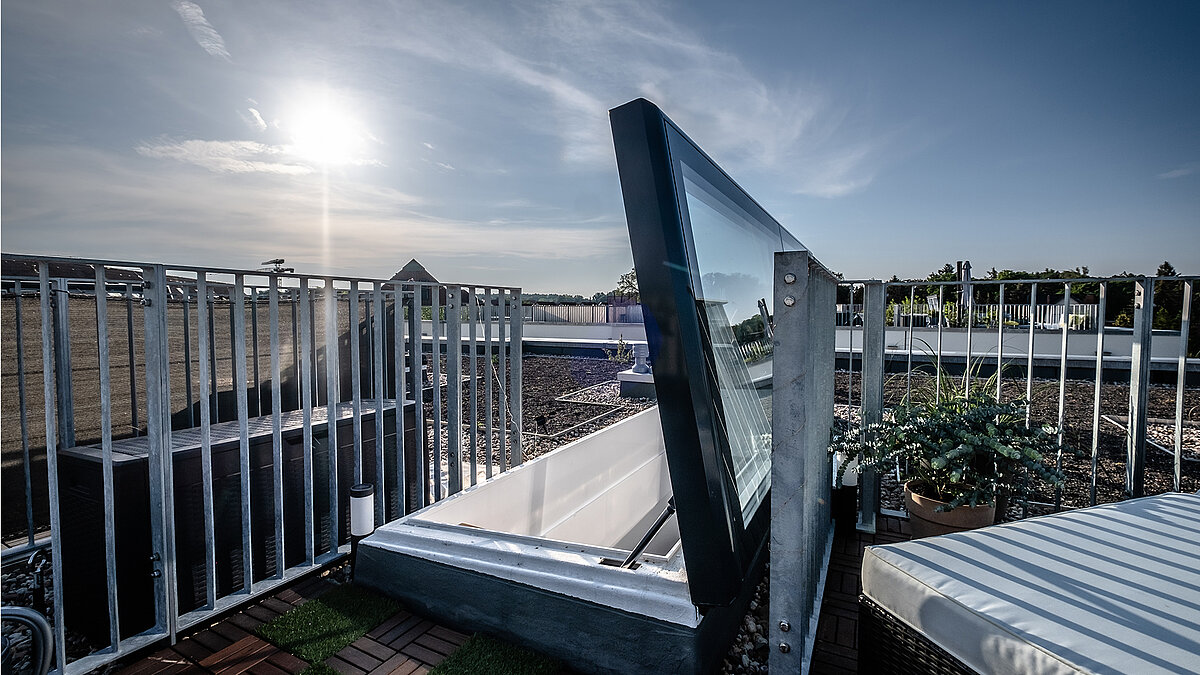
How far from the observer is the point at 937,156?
10.5m

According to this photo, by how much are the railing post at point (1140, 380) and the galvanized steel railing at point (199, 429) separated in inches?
126

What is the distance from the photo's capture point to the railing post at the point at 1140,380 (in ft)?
8.21

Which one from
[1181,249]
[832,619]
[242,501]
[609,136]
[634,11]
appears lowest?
[832,619]

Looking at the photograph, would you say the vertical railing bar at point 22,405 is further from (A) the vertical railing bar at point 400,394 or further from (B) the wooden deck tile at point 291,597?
(A) the vertical railing bar at point 400,394

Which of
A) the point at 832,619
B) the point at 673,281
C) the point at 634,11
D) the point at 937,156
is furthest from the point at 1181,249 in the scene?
the point at 673,281

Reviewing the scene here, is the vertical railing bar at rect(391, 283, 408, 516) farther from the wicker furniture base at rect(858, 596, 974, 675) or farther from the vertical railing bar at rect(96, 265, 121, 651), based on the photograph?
the wicker furniture base at rect(858, 596, 974, 675)

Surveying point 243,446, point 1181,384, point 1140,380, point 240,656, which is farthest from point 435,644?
point 1181,384

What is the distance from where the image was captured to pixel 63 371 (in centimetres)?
252

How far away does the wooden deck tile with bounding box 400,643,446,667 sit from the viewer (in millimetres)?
1686

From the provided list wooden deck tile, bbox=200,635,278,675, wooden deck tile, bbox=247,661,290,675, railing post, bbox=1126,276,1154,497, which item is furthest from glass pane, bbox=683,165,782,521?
railing post, bbox=1126,276,1154,497

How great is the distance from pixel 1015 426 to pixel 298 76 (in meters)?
5.20

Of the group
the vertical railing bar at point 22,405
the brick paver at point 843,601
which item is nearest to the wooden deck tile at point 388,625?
the brick paver at point 843,601

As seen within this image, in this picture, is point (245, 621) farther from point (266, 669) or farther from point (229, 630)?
point (266, 669)

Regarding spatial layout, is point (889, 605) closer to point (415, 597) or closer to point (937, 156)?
point (415, 597)
